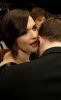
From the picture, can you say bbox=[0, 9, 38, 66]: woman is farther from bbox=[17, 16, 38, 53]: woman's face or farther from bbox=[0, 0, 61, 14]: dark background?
bbox=[0, 0, 61, 14]: dark background

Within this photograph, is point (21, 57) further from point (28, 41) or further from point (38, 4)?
point (38, 4)

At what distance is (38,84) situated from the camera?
70 cm

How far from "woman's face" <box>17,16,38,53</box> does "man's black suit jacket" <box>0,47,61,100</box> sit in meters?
0.55

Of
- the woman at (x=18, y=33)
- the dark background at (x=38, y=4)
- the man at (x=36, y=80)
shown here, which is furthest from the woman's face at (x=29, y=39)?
the dark background at (x=38, y=4)

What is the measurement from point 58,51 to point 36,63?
0.45ft

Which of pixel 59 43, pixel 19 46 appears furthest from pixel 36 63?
pixel 19 46

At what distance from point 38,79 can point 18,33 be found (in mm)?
639

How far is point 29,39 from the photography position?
1276mm

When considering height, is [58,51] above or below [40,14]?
below

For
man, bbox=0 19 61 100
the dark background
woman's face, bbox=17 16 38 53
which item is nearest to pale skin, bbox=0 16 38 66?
woman's face, bbox=17 16 38 53

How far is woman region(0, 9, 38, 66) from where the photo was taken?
4.01 feet

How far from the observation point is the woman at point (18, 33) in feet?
4.01

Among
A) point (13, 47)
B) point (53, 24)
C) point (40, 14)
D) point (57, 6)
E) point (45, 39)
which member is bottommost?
point (13, 47)

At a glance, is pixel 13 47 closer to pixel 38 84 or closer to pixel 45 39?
pixel 45 39
